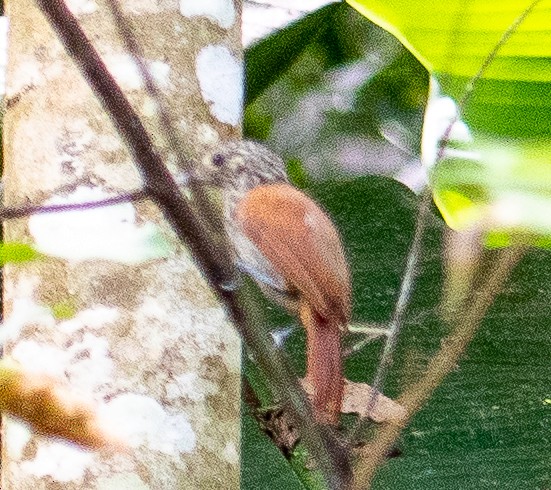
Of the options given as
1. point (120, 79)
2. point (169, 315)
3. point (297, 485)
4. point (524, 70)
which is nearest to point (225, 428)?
point (169, 315)

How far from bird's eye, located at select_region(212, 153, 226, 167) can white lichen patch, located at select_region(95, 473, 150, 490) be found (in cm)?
58

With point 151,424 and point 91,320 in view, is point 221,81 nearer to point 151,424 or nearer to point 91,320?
point 91,320

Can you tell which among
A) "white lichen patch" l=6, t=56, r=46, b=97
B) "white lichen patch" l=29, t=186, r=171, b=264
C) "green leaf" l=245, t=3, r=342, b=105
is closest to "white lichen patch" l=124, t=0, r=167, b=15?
"white lichen patch" l=6, t=56, r=46, b=97

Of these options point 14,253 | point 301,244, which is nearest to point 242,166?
point 301,244

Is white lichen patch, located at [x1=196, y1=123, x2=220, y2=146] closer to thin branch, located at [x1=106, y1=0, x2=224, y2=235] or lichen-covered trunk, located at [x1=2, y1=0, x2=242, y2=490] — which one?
lichen-covered trunk, located at [x1=2, y1=0, x2=242, y2=490]

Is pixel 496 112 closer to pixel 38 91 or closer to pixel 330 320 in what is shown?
pixel 330 320

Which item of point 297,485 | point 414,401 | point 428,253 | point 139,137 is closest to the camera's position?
point 139,137

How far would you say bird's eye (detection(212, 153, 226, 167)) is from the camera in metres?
1.50

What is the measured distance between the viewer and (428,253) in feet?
6.44

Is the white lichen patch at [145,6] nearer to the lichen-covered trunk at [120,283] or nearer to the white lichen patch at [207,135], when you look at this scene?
the lichen-covered trunk at [120,283]

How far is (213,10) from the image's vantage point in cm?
140

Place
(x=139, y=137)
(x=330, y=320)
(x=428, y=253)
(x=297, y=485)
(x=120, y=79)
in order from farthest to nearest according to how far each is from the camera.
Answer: (x=297, y=485) → (x=428, y=253) → (x=330, y=320) → (x=120, y=79) → (x=139, y=137)

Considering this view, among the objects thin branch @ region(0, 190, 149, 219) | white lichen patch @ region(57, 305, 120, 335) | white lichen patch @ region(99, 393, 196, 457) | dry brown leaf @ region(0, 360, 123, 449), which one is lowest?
white lichen patch @ region(99, 393, 196, 457)

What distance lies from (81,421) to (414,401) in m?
0.51
